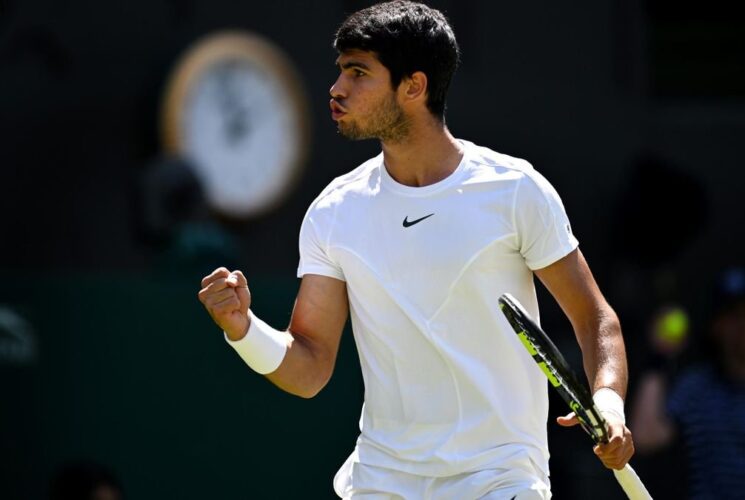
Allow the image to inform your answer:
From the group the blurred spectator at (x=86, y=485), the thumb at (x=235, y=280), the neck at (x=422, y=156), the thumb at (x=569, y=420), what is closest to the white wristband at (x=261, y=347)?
the thumb at (x=235, y=280)

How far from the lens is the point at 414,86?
454 centimetres

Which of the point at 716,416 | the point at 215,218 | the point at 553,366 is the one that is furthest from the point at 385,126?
the point at 215,218

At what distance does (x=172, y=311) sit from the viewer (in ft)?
24.8

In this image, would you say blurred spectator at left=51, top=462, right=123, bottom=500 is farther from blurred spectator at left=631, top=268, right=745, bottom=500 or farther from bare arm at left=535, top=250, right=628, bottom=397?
bare arm at left=535, top=250, right=628, bottom=397

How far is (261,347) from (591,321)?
2.86ft

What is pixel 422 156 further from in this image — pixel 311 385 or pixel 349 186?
pixel 311 385

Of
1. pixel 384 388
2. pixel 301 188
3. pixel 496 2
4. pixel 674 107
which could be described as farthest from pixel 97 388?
pixel 674 107

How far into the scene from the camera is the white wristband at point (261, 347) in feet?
14.4

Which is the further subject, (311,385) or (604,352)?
(311,385)

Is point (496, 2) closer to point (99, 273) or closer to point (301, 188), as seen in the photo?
point (301, 188)

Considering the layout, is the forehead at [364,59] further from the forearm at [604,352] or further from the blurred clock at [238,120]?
the blurred clock at [238,120]

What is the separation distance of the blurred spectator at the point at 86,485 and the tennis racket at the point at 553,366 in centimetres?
308

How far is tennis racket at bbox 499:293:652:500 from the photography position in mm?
3992

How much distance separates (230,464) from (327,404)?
1.74ft
